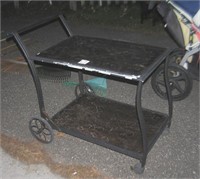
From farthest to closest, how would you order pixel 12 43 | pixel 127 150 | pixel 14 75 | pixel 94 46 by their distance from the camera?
pixel 12 43 < pixel 14 75 < pixel 94 46 < pixel 127 150

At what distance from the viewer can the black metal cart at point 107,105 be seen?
2314 mm

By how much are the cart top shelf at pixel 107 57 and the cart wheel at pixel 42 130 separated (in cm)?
67

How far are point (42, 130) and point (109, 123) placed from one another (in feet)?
2.17

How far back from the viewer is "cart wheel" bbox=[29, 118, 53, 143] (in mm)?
2848

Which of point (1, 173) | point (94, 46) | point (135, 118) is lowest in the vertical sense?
point (1, 173)

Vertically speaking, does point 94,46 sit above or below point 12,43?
above

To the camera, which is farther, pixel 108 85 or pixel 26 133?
pixel 108 85

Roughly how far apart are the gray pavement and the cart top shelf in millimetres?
911

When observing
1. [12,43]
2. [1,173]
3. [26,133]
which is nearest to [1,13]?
[12,43]

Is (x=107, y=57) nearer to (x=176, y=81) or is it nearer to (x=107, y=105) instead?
(x=107, y=105)

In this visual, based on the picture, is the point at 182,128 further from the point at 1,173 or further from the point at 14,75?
the point at 14,75

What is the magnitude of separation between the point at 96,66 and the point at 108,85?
164 centimetres

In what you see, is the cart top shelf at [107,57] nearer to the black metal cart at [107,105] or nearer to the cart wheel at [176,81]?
the black metal cart at [107,105]

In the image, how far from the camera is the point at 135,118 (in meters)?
2.92
